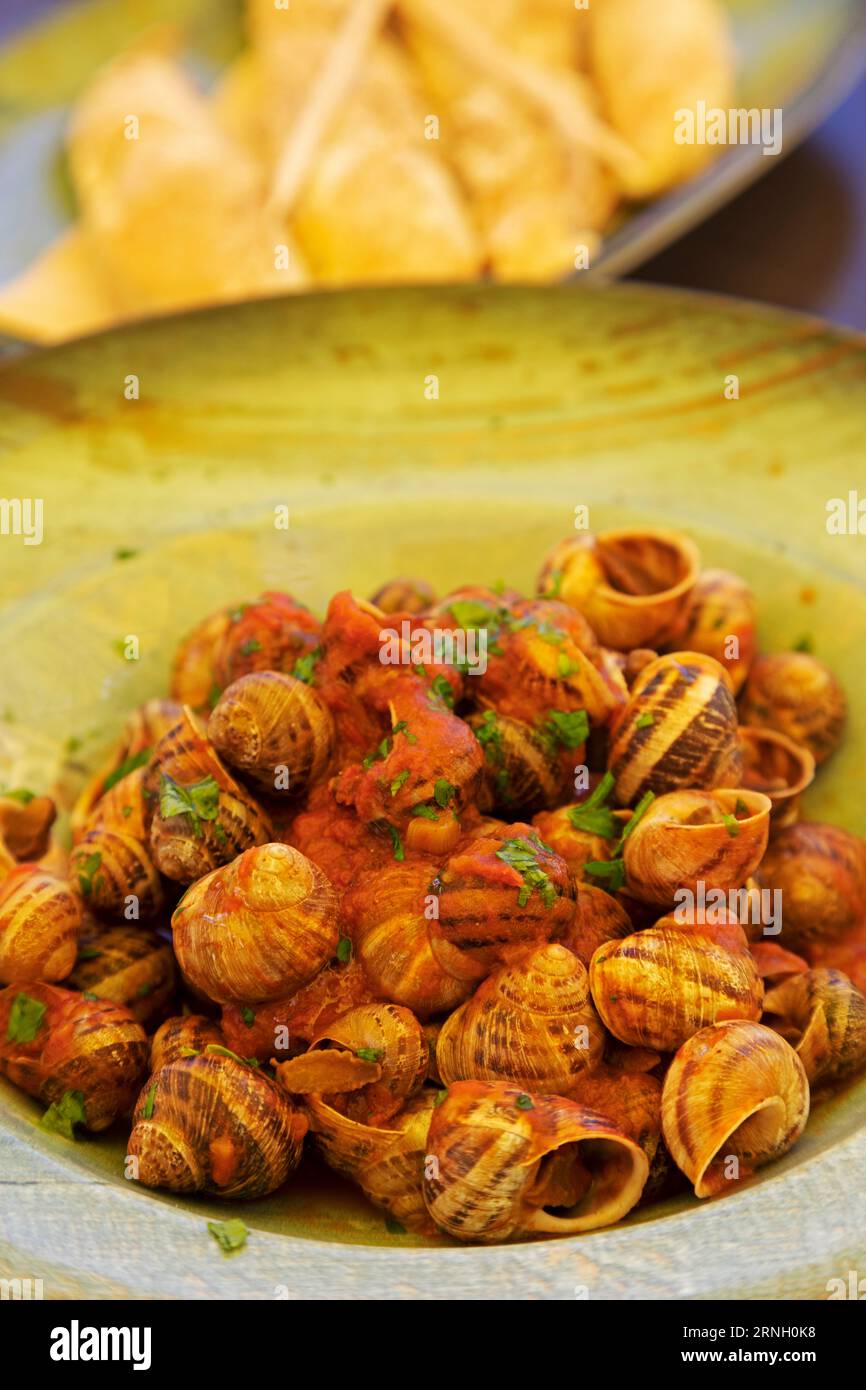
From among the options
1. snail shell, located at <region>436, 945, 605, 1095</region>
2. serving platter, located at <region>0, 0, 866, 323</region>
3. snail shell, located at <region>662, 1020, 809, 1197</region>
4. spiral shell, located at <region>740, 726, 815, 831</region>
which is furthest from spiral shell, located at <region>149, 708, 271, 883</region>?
serving platter, located at <region>0, 0, 866, 323</region>

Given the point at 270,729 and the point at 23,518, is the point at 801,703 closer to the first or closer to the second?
the point at 270,729

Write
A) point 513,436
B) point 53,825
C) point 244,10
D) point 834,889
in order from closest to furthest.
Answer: point 834,889, point 53,825, point 513,436, point 244,10

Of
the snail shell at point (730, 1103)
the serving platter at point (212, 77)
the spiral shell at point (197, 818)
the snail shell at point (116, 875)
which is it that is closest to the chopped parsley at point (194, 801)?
the spiral shell at point (197, 818)

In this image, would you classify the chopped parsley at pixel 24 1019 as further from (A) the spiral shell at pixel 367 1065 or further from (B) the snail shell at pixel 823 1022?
(B) the snail shell at pixel 823 1022

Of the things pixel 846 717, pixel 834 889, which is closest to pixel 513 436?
pixel 846 717

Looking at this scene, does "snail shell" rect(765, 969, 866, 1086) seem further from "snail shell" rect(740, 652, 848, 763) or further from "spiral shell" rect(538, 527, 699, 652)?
"spiral shell" rect(538, 527, 699, 652)
